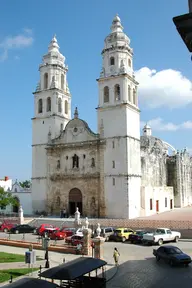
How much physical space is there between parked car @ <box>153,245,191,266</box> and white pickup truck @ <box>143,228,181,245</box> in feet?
18.5

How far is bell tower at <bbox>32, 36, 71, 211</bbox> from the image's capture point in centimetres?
4647

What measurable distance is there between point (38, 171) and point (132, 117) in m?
15.1

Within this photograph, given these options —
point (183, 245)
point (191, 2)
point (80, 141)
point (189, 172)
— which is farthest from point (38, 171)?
point (191, 2)

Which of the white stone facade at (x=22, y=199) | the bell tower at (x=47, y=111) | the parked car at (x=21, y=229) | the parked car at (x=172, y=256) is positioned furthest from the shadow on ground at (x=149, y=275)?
the white stone facade at (x=22, y=199)

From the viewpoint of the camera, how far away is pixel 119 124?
135ft

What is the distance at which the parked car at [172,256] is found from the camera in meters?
18.3

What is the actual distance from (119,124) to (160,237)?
710 inches

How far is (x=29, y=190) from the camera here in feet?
160

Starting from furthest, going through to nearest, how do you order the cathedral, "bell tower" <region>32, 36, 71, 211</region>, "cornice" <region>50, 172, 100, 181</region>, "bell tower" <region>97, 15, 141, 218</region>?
1. "bell tower" <region>32, 36, 71, 211</region>
2. "cornice" <region>50, 172, 100, 181</region>
3. the cathedral
4. "bell tower" <region>97, 15, 141, 218</region>

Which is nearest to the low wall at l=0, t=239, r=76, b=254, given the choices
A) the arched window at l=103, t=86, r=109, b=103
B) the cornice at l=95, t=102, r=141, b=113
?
the cornice at l=95, t=102, r=141, b=113

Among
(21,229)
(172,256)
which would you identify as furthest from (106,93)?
(172,256)

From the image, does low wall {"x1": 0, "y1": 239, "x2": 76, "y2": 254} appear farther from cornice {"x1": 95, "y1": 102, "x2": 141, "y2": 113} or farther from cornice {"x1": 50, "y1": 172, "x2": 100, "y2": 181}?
cornice {"x1": 95, "y1": 102, "x2": 141, "y2": 113}

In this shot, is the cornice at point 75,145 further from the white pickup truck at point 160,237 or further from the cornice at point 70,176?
the white pickup truck at point 160,237

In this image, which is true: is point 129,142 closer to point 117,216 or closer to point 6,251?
point 117,216
